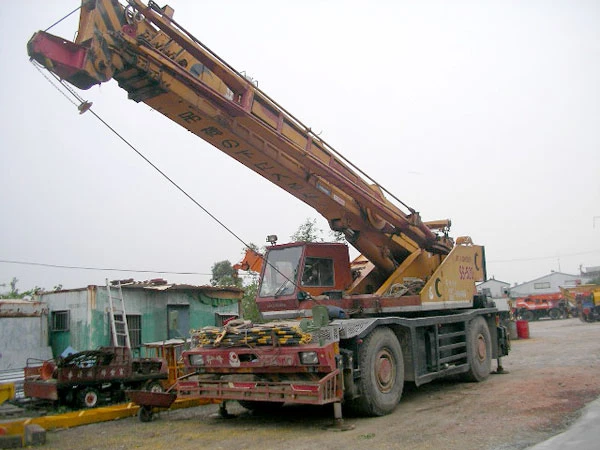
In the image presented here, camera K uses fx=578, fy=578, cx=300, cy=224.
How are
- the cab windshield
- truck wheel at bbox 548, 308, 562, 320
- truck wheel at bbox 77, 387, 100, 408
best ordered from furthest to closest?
truck wheel at bbox 548, 308, 562, 320 → truck wheel at bbox 77, 387, 100, 408 → the cab windshield

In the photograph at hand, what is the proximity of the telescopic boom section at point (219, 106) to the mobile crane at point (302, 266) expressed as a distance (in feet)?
0.06

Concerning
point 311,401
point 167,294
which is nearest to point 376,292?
point 311,401

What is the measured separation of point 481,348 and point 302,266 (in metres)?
4.92

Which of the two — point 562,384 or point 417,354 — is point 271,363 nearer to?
point 417,354

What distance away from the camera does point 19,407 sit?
36.9ft

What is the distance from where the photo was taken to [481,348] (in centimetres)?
1225

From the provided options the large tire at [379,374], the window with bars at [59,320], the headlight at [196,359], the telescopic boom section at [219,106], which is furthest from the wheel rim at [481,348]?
the window with bars at [59,320]

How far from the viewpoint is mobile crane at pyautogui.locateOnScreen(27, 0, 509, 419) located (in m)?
7.11

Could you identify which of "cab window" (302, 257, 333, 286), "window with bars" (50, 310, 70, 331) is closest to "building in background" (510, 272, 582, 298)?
"window with bars" (50, 310, 70, 331)

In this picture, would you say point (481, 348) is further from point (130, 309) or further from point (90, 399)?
point (130, 309)

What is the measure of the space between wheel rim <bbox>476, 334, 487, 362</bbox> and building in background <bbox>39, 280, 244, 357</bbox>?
876 cm

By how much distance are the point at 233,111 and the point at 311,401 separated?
4.04m

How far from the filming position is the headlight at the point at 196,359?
340 inches

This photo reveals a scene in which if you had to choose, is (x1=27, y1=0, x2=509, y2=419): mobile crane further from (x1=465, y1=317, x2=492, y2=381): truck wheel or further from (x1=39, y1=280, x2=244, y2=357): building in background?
(x1=39, y1=280, x2=244, y2=357): building in background
